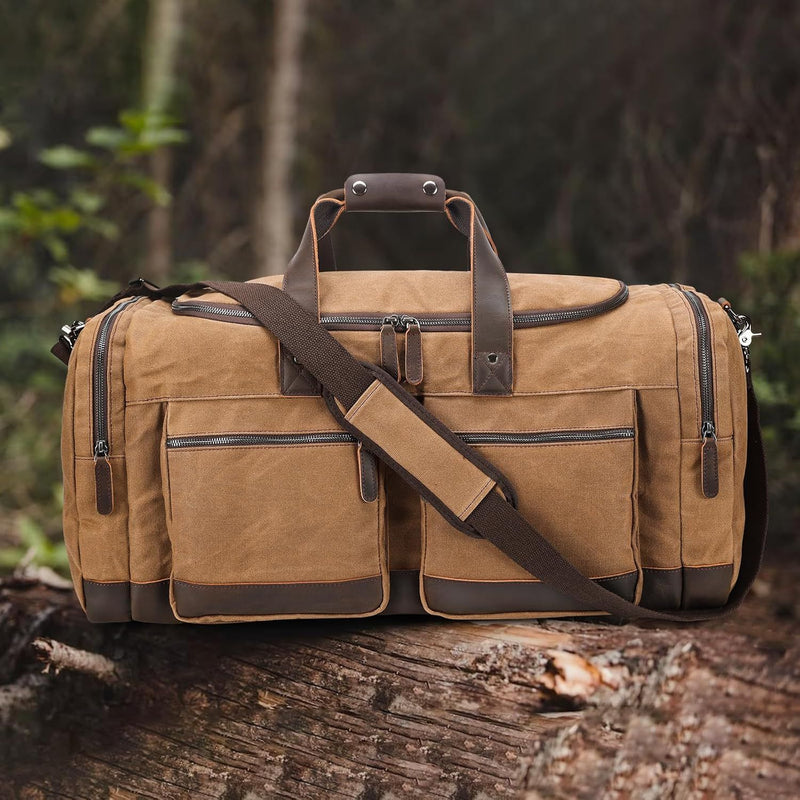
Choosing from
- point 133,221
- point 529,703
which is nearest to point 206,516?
point 529,703

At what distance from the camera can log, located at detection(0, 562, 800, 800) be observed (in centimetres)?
133

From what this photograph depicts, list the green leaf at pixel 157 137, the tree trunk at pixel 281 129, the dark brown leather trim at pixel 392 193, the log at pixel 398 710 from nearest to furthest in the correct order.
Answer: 1. the log at pixel 398 710
2. the dark brown leather trim at pixel 392 193
3. the green leaf at pixel 157 137
4. the tree trunk at pixel 281 129

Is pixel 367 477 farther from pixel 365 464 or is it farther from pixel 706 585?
pixel 706 585

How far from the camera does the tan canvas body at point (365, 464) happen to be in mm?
1588

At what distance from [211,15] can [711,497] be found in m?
3.76

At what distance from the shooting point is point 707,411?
1628 mm

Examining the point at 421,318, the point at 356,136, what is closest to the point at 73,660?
the point at 421,318

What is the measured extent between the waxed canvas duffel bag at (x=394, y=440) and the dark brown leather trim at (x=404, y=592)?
4 centimetres

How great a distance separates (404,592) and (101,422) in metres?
0.74

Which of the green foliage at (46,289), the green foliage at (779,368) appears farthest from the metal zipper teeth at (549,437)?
the green foliage at (46,289)

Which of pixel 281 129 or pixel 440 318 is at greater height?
pixel 281 129

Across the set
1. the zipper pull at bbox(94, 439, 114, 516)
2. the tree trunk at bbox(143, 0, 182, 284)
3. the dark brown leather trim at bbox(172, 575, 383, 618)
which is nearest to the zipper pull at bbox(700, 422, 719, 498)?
the dark brown leather trim at bbox(172, 575, 383, 618)

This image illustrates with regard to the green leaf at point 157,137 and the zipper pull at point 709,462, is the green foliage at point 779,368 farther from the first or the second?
the green leaf at point 157,137

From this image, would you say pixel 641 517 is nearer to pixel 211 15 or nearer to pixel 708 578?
pixel 708 578
